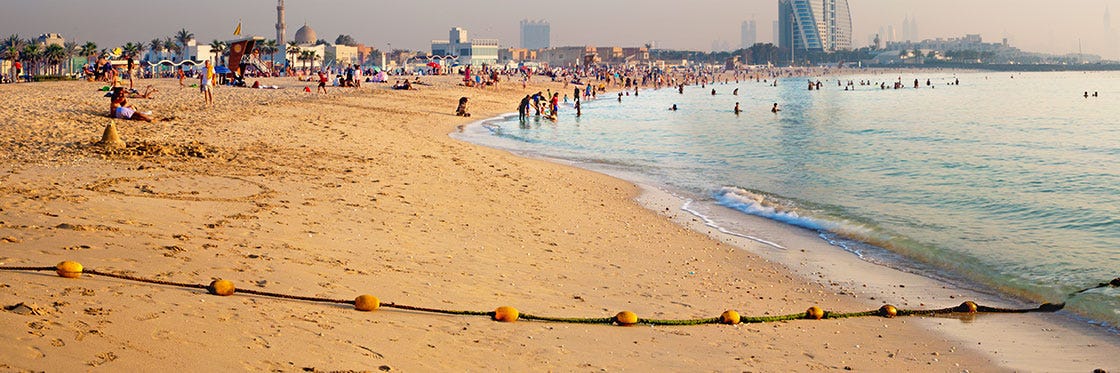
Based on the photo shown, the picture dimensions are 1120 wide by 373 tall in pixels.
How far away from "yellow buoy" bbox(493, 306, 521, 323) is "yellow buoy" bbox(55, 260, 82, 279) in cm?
288

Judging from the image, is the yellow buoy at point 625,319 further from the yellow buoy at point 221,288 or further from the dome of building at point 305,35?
the dome of building at point 305,35

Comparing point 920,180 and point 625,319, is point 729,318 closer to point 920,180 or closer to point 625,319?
point 625,319

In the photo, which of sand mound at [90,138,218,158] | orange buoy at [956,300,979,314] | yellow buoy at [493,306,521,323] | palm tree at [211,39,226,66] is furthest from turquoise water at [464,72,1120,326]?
palm tree at [211,39,226,66]

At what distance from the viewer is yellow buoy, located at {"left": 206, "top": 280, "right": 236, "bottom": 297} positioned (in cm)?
627

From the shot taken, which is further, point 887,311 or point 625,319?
point 887,311

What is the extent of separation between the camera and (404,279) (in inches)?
312

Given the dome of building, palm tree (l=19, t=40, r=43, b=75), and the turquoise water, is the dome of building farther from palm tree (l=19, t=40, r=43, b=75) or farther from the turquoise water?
the turquoise water

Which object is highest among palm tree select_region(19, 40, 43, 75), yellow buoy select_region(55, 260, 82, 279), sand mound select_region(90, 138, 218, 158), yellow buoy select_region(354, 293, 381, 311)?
palm tree select_region(19, 40, 43, 75)

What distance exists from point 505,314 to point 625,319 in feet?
3.22

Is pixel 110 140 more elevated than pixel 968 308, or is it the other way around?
pixel 110 140

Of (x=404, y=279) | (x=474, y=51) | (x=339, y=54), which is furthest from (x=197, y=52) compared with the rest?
(x=404, y=279)

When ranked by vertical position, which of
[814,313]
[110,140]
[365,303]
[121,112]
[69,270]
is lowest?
[814,313]

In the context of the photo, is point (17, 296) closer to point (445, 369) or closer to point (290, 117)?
point (445, 369)

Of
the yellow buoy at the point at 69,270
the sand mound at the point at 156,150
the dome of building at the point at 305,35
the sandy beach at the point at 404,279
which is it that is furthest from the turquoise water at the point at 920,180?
the dome of building at the point at 305,35
